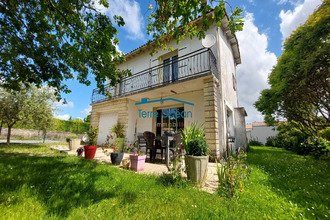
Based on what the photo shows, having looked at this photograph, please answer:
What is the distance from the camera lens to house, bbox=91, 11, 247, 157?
208 inches

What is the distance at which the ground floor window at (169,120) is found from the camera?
22.3ft

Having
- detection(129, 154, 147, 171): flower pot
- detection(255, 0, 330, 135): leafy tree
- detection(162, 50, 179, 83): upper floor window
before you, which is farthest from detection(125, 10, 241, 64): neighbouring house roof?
detection(129, 154, 147, 171): flower pot

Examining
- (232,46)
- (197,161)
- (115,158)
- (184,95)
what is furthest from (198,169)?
(232,46)

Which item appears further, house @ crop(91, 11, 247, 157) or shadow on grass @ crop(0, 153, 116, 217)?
house @ crop(91, 11, 247, 157)

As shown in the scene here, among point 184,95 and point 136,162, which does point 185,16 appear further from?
point 184,95

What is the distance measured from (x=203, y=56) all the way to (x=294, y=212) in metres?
5.71

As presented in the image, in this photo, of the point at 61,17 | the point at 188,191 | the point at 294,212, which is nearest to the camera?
the point at 294,212

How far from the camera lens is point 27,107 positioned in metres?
6.79

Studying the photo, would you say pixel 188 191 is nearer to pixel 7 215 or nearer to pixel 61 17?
pixel 7 215

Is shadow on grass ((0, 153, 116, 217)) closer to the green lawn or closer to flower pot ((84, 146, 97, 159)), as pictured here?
the green lawn

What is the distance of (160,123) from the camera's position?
7.55 metres

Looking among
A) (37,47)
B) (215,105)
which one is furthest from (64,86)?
(215,105)

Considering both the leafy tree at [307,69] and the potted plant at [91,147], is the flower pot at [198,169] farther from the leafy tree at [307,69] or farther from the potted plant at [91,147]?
the leafy tree at [307,69]

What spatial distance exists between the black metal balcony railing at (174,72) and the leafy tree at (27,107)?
2.97m
